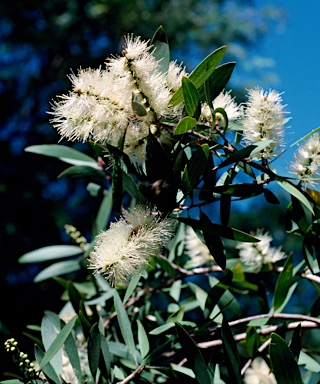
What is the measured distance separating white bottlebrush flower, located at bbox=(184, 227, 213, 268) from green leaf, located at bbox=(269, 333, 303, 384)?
0.46 m

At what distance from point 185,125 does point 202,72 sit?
0.08 m

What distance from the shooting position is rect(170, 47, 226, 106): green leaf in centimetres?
65

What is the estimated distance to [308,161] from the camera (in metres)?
0.73

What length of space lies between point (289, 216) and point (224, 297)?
0.77 ft

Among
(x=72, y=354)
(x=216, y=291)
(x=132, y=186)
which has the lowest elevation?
(x=72, y=354)

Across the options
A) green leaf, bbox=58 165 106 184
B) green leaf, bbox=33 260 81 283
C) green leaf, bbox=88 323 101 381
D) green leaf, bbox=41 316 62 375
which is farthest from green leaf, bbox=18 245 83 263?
green leaf, bbox=88 323 101 381

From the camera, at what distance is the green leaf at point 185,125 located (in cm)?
62

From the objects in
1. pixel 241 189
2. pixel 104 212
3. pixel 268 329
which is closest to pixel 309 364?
pixel 268 329

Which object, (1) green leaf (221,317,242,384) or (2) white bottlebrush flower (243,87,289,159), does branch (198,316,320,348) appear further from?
(2) white bottlebrush flower (243,87,289,159)

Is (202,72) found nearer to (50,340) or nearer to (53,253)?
(50,340)

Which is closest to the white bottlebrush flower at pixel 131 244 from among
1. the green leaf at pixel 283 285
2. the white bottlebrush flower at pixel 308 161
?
the white bottlebrush flower at pixel 308 161

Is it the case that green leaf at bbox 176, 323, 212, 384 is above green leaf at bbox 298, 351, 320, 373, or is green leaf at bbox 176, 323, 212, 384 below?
below

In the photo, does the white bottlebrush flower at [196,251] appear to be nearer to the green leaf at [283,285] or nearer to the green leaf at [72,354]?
the green leaf at [283,285]

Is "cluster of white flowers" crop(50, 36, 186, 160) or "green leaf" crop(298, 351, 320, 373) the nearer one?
"cluster of white flowers" crop(50, 36, 186, 160)
